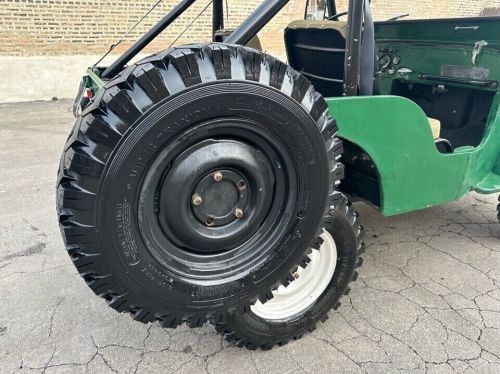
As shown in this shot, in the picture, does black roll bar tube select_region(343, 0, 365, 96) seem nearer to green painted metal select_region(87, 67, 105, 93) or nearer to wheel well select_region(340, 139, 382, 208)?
wheel well select_region(340, 139, 382, 208)

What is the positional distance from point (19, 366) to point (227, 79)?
1799 millimetres

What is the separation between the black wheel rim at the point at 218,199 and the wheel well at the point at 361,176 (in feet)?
2.28

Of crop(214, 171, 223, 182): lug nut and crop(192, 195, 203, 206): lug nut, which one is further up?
crop(214, 171, 223, 182): lug nut

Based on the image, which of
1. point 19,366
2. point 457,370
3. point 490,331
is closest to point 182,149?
point 19,366

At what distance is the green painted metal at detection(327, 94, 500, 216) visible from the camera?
2.02 metres

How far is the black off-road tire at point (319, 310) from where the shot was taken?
205 cm

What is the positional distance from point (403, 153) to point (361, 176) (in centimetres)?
34

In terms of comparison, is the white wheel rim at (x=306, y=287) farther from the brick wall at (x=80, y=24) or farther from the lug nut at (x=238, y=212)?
the brick wall at (x=80, y=24)

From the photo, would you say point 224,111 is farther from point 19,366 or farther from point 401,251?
point 401,251

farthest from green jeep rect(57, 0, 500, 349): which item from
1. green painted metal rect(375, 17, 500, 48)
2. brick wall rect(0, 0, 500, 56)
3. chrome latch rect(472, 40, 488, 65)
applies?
brick wall rect(0, 0, 500, 56)

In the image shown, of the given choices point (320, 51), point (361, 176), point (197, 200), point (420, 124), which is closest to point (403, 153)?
point (420, 124)

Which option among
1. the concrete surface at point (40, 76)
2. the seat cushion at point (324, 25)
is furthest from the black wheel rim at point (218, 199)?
the concrete surface at point (40, 76)

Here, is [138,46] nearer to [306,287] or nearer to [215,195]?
[215,195]

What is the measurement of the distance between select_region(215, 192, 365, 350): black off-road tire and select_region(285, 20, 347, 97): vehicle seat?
2.85 ft
